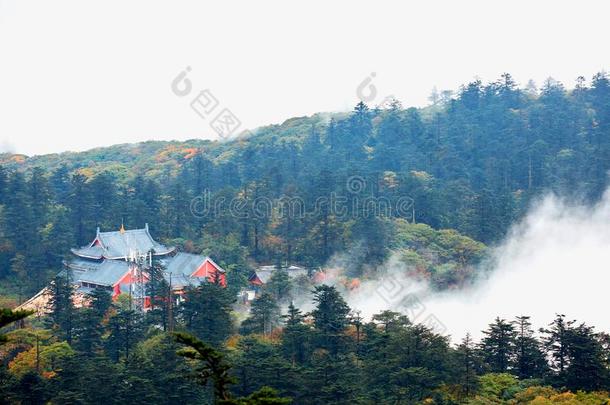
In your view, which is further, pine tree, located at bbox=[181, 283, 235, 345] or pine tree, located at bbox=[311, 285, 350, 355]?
pine tree, located at bbox=[181, 283, 235, 345]

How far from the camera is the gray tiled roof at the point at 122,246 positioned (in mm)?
42250

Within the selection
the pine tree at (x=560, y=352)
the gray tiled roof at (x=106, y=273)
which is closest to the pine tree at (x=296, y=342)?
the pine tree at (x=560, y=352)

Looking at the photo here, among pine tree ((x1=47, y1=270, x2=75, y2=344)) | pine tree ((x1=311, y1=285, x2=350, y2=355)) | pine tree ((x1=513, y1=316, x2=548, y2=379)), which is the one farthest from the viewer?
pine tree ((x1=47, y1=270, x2=75, y2=344))

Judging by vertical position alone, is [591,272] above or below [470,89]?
below

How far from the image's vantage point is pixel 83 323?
1195 inches

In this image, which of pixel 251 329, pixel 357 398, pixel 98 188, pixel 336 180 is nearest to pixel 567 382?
pixel 357 398

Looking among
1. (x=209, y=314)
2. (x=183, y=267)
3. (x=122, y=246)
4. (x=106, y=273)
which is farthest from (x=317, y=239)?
(x=209, y=314)

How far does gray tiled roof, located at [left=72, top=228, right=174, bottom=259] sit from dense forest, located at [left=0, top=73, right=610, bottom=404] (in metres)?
1.45

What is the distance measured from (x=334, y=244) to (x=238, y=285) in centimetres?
658

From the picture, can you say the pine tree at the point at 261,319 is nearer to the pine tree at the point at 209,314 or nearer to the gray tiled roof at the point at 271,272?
the pine tree at the point at 209,314

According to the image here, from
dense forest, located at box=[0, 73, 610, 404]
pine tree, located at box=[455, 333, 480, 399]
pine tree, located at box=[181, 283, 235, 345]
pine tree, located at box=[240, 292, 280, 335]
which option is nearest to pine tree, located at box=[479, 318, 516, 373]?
dense forest, located at box=[0, 73, 610, 404]

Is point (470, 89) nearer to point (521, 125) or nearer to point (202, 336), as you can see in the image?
point (521, 125)

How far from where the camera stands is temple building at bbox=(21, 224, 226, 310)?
3850cm

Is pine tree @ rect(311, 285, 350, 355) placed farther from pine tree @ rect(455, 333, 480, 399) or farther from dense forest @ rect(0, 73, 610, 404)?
pine tree @ rect(455, 333, 480, 399)
